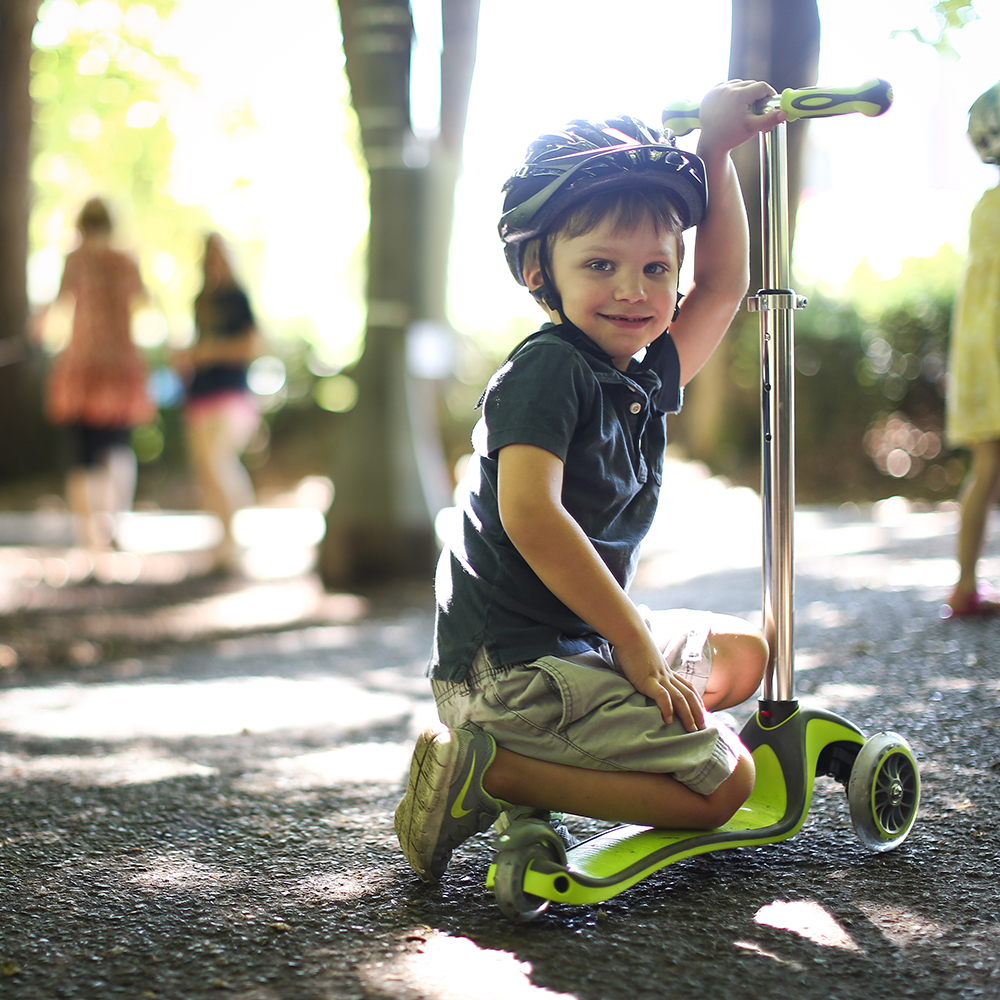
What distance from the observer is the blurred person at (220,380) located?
7.02 metres

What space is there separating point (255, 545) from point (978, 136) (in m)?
6.18

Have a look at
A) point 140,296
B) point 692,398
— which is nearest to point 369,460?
point 140,296

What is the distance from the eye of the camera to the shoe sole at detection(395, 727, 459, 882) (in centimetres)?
200

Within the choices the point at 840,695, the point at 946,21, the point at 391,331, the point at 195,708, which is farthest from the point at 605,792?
the point at 391,331

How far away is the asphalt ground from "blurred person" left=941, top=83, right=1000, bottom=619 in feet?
1.30

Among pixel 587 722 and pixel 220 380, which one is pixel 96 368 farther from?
pixel 587 722

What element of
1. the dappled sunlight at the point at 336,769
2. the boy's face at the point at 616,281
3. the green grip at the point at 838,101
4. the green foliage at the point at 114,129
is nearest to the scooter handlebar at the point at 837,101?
the green grip at the point at 838,101

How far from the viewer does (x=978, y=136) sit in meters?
3.63

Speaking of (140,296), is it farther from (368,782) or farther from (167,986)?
(167,986)

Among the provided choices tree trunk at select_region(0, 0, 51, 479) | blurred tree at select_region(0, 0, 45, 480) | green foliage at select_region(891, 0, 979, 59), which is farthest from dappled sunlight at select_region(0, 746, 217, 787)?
blurred tree at select_region(0, 0, 45, 480)

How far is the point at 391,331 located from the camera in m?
6.30

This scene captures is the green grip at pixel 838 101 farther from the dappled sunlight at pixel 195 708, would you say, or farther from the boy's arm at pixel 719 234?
the dappled sunlight at pixel 195 708

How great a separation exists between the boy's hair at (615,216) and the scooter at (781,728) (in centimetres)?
20

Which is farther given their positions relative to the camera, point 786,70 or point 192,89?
point 192,89
